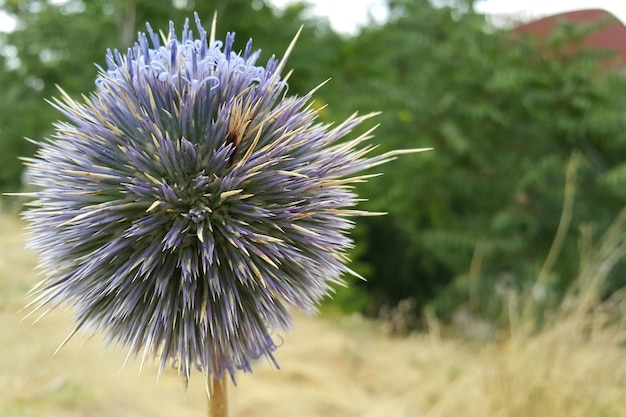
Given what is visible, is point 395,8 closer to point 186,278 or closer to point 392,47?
point 392,47

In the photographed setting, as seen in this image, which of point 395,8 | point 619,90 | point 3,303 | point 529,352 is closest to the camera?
point 529,352

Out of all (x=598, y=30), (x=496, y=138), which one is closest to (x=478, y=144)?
(x=496, y=138)

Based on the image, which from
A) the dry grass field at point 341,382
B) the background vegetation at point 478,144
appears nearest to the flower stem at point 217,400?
the dry grass field at point 341,382

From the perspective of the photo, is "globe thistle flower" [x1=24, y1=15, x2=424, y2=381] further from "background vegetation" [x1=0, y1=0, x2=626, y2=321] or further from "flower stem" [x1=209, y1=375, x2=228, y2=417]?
"background vegetation" [x1=0, y1=0, x2=626, y2=321]

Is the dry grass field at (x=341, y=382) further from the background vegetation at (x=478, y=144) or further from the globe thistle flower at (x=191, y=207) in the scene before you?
the background vegetation at (x=478, y=144)

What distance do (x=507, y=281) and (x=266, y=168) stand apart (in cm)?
413

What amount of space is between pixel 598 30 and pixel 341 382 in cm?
321

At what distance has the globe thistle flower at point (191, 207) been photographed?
84 cm

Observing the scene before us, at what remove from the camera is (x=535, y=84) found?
464cm

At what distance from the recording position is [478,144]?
4.76 meters

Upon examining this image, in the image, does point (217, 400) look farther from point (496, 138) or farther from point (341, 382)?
point (496, 138)

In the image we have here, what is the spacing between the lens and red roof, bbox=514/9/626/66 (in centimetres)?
432

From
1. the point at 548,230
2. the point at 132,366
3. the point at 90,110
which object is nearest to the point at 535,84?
the point at 548,230

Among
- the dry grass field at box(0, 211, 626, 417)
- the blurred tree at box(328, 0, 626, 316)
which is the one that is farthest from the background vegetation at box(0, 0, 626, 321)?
the dry grass field at box(0, 211, 626, 417)
